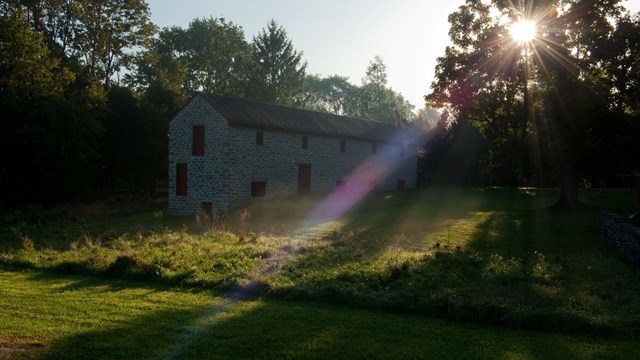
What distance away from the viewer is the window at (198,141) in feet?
105

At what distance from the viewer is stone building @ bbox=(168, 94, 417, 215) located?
30.9 metres

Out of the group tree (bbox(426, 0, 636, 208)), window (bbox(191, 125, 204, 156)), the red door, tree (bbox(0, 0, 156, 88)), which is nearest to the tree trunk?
tree (bbox(426, 0, 636, 208))

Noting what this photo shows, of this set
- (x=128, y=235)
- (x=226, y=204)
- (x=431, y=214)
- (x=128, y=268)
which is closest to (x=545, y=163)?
(x=431, y=214)

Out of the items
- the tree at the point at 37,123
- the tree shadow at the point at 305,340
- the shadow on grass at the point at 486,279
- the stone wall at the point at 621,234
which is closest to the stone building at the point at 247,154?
the tree at the point at 37,123

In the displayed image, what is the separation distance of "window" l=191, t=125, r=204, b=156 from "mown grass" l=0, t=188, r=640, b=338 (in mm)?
9957

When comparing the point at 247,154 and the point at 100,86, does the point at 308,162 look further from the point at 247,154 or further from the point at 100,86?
the point at 100,86

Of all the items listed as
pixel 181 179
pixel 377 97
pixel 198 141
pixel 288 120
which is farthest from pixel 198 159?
pixel 377 97

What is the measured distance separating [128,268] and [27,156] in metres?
25.5

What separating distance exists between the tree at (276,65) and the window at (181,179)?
98.5 ft

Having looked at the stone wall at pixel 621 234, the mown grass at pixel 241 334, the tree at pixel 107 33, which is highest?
the tree at pixel 107 33

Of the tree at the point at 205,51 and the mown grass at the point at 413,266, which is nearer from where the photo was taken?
the mown grass at the point at 413,266

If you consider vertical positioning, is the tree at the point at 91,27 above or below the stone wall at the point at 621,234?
above

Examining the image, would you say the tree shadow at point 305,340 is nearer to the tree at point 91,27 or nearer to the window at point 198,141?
the window at point 198,141

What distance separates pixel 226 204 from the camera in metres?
30.5
